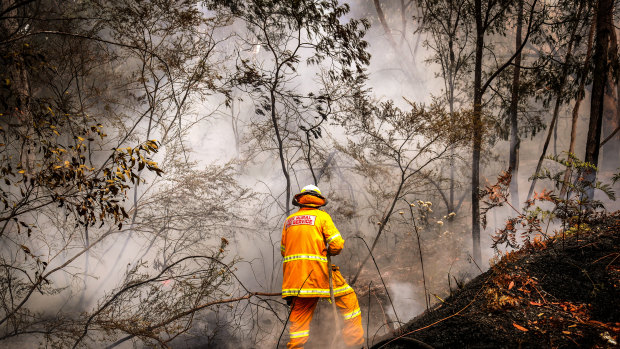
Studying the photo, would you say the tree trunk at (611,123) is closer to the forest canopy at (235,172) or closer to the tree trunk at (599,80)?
the forest canopy at (235,172)

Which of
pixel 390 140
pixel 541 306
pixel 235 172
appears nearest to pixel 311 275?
pixel 541 306

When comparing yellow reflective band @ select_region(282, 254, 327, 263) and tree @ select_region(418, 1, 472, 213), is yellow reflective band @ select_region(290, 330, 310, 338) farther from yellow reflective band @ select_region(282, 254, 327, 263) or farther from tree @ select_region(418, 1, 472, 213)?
tree @ select_region(418, 1, 472, 213)

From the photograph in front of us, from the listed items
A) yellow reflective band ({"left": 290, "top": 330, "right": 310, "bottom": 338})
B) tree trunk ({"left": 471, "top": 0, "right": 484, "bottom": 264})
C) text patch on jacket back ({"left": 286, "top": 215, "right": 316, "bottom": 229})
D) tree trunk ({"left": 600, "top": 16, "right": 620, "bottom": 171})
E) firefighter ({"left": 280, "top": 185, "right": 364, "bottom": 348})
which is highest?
tree trunk ({"left": 600, "top": 16, "right": 620, "bottom": 171})

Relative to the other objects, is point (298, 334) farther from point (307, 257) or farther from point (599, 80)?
point (599, 80)

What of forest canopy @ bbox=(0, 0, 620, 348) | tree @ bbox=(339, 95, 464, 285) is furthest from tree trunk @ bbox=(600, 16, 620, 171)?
tree @ bbox=(339, 95, 464, 285)

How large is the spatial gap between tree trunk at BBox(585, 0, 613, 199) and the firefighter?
5.36 metres

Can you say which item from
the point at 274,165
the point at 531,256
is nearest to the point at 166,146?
the point at 274,165

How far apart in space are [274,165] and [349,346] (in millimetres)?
7297

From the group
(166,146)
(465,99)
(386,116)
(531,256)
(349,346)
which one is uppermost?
(465,99)

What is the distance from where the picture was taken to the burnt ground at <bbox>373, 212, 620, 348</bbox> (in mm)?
1827

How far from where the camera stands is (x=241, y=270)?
8.77 meters

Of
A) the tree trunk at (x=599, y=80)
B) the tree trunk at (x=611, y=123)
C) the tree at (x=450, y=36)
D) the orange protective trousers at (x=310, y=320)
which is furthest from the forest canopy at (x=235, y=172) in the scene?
the tree trunk at (x=611, y=123)

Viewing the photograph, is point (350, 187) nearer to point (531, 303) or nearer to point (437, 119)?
point (437, 119)

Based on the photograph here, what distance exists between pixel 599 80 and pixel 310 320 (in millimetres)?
7210
